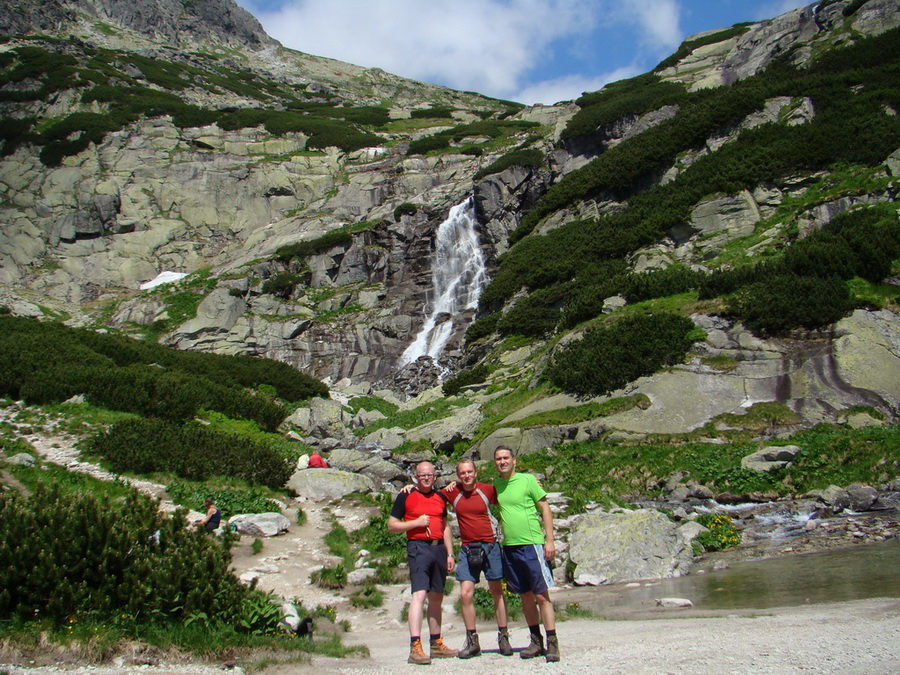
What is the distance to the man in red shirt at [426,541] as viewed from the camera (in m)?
4.93

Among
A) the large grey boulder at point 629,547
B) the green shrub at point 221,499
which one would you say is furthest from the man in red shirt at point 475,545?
the green shrub at point 221,499

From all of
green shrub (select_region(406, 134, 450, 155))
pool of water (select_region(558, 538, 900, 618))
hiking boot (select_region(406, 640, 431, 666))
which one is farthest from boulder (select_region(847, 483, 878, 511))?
green shrub (select_region(406, 134, 450, 155))

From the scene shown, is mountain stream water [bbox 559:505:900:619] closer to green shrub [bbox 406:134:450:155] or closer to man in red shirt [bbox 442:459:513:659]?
man in red shirt [bbox 442:459:513:659]

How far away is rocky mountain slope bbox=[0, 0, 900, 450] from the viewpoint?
50.0ft

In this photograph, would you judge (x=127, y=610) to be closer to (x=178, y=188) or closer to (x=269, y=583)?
(x=269, y=583)

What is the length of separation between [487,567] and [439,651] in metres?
0.80

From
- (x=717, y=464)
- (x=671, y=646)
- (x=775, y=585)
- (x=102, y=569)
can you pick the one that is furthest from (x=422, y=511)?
(x=717, y=464)

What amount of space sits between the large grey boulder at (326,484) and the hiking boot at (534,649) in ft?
27.9

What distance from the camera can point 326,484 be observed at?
507 inches

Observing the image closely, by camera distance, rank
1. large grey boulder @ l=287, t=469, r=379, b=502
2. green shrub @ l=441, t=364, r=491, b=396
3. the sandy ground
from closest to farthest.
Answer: the sandy ground
large grey boulder @ l=287, t=469, r=379, b=502
green shrub @ l=441, t=364, r=491, b=396

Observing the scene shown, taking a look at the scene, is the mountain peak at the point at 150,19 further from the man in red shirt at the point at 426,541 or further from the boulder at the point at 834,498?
the boulder at the point at 834,498

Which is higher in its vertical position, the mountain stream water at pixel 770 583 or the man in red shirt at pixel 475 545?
the man in red shirt at pixel 475 545

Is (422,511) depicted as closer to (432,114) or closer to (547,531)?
(547,531)

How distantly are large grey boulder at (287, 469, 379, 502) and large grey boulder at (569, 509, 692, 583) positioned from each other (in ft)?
19.7
